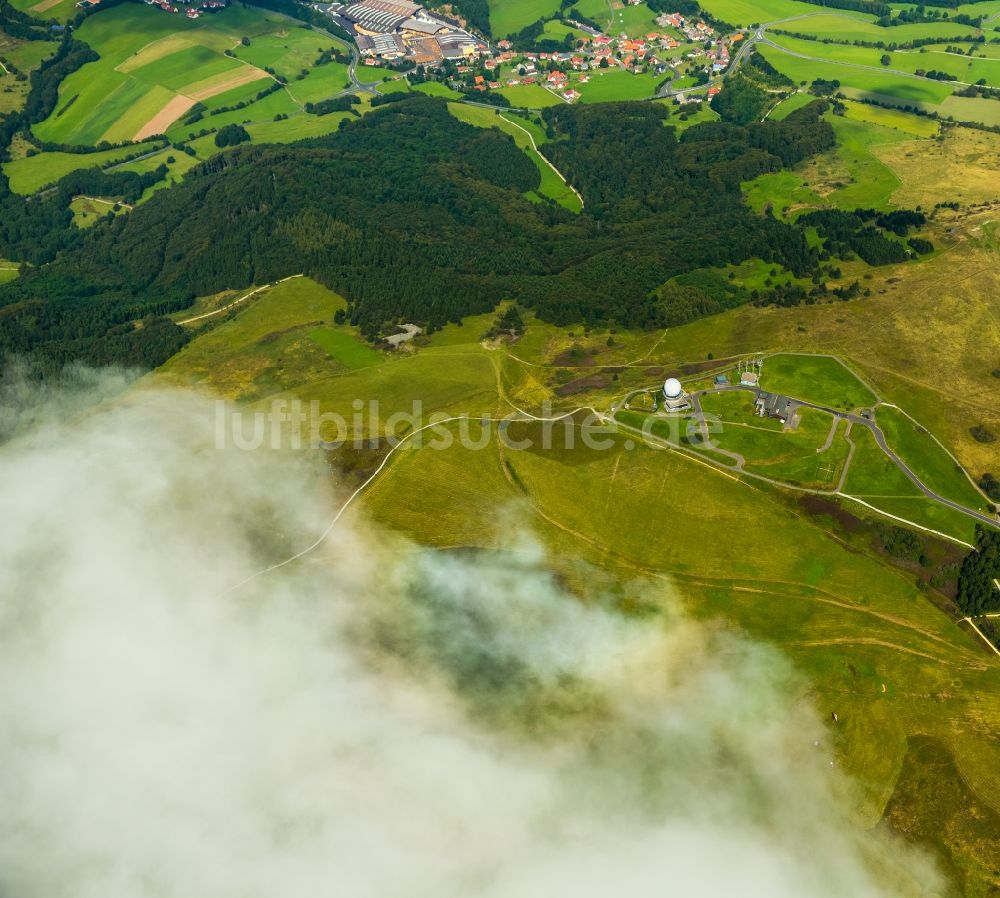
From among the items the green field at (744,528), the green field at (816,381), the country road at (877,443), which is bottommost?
the green field at (744,528)

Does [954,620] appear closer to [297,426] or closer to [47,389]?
[297,426]

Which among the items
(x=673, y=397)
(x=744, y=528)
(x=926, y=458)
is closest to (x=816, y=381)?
(x=926, y=458)

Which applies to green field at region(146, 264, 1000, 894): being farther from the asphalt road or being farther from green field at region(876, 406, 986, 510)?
green field at region(876, 406, 986, 510)

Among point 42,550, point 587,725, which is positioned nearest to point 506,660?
point 587,725

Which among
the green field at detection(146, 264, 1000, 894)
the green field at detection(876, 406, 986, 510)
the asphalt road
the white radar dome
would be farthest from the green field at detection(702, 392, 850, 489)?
the green field at detection(876, 406, 986, 510)

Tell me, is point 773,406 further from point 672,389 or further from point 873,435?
point 672,389

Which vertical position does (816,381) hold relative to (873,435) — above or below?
above

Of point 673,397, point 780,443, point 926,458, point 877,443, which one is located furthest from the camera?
point 673,397

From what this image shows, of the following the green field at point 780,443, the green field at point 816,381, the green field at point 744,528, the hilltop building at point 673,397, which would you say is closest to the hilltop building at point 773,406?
the green field at point 780,443

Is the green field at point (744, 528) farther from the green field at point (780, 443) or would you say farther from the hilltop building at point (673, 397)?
the hilltop building at point (673, 397)
